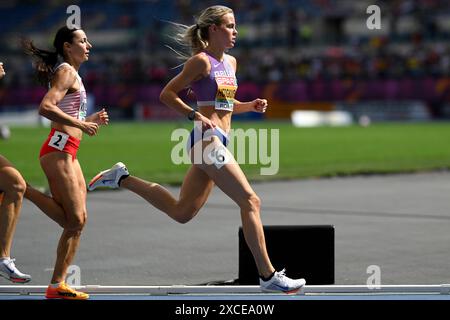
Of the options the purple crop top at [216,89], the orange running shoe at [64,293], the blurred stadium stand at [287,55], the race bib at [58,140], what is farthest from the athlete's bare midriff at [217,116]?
the blurred stadium stand at [287,55]

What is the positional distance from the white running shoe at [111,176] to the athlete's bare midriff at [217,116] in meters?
0.81

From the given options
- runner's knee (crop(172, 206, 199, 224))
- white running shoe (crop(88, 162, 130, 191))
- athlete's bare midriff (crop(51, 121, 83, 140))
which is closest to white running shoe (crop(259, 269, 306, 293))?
runner's knee (crop(172, 206, 199, 224))

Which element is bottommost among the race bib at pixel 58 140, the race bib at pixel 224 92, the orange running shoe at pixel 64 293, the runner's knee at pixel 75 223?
the orange running shoe at pixel 64 293

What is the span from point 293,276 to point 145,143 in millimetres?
23096

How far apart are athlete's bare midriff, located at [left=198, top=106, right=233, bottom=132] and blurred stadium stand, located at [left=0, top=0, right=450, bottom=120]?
126 feet

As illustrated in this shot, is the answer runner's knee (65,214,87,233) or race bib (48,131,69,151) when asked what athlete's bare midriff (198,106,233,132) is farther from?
runner's knee (65,214,87,233)

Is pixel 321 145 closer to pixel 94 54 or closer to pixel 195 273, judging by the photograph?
pixel 195 273

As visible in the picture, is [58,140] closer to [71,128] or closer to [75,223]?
[71,128]

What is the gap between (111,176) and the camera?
714 centimetres

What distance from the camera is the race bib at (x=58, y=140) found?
21.0 ft

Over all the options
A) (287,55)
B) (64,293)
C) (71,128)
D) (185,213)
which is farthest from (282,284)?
(287,55)

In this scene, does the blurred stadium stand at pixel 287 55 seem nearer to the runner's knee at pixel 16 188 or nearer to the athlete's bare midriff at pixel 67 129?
the athlete's bare midriff at pixel 67 129

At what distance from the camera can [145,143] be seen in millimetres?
29922
